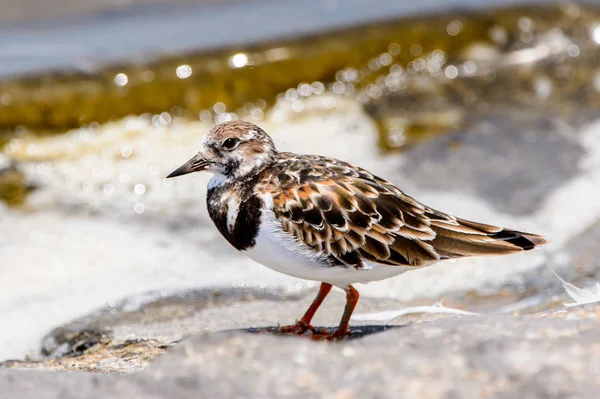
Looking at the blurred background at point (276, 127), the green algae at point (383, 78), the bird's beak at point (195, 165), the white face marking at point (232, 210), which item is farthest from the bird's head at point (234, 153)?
the green algae at point (383, 78)

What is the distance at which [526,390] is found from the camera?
7.85 ft

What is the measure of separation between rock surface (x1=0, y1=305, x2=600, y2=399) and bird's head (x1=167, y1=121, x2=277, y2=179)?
1203mm

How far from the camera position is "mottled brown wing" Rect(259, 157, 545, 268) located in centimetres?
357

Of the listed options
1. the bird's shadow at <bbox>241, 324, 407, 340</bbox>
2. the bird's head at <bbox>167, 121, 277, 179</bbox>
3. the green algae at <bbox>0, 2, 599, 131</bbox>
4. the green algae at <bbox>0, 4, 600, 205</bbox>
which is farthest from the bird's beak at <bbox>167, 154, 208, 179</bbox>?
the green algae at <bbox>0, 2, 599, 131</bbox>

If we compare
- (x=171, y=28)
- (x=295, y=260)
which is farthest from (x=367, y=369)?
(x=171, y=28)

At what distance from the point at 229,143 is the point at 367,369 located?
1.53 meters

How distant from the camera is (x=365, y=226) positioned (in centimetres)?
360

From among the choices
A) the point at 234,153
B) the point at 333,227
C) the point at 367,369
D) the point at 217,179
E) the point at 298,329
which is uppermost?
the point at 234,153

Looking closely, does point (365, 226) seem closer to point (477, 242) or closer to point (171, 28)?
point (477, 242)

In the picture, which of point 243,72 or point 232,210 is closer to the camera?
point 232,210

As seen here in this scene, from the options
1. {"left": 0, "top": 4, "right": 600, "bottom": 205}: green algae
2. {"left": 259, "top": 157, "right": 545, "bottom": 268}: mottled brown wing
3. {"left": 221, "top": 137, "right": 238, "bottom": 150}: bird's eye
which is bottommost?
{"left": 259, "top": 157, "right": 545, "bottom": 268}: mottled brown wing

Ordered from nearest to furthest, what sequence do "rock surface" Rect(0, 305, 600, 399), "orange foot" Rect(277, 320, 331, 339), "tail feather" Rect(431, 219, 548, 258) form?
"rock surface" Rect(0, 305, 600, 399) → "tail feather" Rect(431, 219, 548, 258) → "orange foot" Rect(277, 320, 331, 339)

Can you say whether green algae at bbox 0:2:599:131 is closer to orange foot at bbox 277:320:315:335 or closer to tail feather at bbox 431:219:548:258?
orange foot at bbox 277:320:315:335

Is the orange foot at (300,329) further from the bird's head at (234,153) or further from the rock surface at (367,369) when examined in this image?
the rock surface at (367,369)
